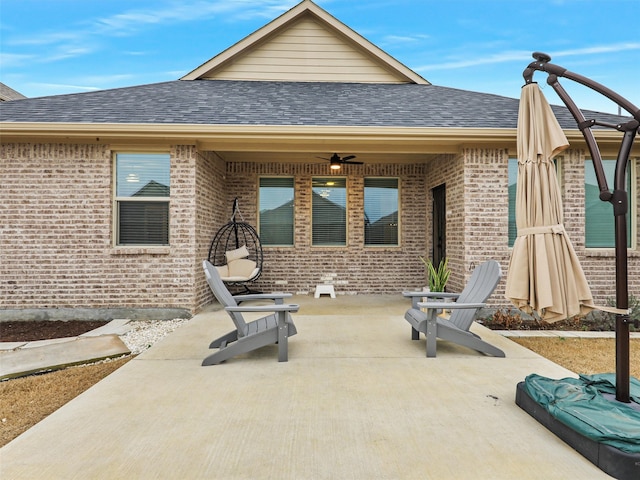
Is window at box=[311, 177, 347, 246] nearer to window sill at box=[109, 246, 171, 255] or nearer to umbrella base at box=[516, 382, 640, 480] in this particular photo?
window sill at box=[109, 246, 171, 255]

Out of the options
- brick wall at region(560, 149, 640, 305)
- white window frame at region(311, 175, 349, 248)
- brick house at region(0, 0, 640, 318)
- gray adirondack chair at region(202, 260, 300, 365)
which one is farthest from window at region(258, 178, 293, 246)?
brick wall at region(560, 149, 640, 305)

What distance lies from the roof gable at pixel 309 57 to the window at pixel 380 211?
266 cm

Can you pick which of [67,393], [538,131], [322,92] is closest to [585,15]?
[322,92]

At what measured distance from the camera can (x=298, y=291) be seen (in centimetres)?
868

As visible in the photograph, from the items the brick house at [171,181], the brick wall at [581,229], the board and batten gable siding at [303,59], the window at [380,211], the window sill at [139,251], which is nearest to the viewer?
the brick house at [171,181]

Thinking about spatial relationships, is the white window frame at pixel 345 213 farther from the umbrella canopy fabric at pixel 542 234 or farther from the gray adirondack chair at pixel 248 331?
the umbrella canopy fabric at pixel 542 234

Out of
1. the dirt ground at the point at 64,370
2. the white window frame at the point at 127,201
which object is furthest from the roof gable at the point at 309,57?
the dirt ground at the point at 64,370

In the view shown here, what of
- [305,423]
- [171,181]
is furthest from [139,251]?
[305,423]

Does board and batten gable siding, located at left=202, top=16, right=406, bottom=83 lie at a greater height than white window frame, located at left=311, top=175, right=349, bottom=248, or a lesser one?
greater

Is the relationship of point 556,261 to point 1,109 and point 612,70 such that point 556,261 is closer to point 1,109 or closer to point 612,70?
point 1,109

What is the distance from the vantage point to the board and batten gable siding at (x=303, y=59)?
908cm

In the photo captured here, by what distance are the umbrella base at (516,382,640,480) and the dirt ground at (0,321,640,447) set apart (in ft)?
5.91

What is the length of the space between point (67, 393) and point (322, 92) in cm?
719

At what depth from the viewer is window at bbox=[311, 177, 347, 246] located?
8.80 metres
